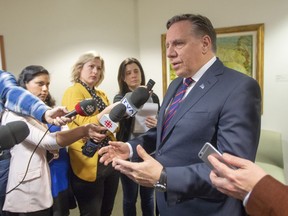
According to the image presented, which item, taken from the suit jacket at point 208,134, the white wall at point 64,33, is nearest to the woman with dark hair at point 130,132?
the suit jacket at point 208,134

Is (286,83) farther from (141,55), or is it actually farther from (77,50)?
(77,50)

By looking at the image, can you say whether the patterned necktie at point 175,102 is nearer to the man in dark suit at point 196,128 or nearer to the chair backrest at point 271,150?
the man in dark suit at point 196,128

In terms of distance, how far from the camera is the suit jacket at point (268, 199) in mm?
590

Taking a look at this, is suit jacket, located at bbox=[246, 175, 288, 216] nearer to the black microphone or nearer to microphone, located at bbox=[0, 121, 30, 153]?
microphone, located at bbox=[0, 121, 30, 153]

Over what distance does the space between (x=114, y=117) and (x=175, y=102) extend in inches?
12.9

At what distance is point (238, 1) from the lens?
3025 millimetres

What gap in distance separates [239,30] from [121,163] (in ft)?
8.78

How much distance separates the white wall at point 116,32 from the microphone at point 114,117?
2211 mm

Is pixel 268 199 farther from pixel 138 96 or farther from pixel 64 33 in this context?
pixel 64 33

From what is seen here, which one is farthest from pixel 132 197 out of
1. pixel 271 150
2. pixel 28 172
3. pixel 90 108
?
pixel 271 150

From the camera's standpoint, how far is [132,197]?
2242 mm

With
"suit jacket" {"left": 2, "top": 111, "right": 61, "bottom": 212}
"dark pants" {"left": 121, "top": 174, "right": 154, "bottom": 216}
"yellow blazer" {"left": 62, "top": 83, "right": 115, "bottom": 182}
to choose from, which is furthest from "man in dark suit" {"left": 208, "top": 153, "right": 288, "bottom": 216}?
"dark pants" {"left": 121, "top": 174, "right": 154, "bottom": 216}

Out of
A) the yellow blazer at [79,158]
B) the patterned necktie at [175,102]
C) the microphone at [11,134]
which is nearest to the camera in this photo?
the microphone at [11,134]

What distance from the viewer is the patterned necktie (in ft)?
3.97
